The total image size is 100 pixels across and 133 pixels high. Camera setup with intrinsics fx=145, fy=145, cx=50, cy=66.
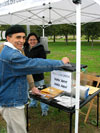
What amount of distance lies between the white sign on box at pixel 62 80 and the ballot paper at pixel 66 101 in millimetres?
209

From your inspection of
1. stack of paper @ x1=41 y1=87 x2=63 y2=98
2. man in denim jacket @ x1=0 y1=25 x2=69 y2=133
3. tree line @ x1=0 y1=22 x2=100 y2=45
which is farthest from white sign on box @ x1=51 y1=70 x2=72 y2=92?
tree line @ x1=0 y1=22 x2=100 y2=45

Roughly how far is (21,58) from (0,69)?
29cm

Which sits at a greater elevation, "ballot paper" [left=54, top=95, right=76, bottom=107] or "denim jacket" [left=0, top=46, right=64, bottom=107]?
"denim jacket" [left=0, top=46, right=64, bottom=107]

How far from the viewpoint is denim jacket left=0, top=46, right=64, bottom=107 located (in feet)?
4.41

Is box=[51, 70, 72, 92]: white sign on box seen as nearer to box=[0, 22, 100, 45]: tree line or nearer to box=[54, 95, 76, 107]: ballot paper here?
box=[54, 95, 76, 107]: ballot paper

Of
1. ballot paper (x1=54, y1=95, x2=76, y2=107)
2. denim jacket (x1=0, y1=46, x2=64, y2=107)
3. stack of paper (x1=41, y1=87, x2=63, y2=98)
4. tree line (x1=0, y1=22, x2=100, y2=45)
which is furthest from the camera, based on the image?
tree line (x1=0, y1=22, x2=100, y2=45)

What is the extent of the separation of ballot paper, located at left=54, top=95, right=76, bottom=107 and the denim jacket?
22.7 inches

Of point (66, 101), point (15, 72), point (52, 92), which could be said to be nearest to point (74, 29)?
point (52, 92)

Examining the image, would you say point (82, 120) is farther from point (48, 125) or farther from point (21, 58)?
point (21, 58)

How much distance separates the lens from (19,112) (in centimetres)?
159

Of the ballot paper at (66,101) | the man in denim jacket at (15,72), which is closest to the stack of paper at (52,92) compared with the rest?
the ballot paper at (66,101)

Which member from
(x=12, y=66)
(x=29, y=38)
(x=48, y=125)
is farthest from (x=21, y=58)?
(x=48, y=125)

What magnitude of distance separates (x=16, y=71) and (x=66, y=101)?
35.2 inches

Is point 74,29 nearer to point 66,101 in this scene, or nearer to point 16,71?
point 66,101
